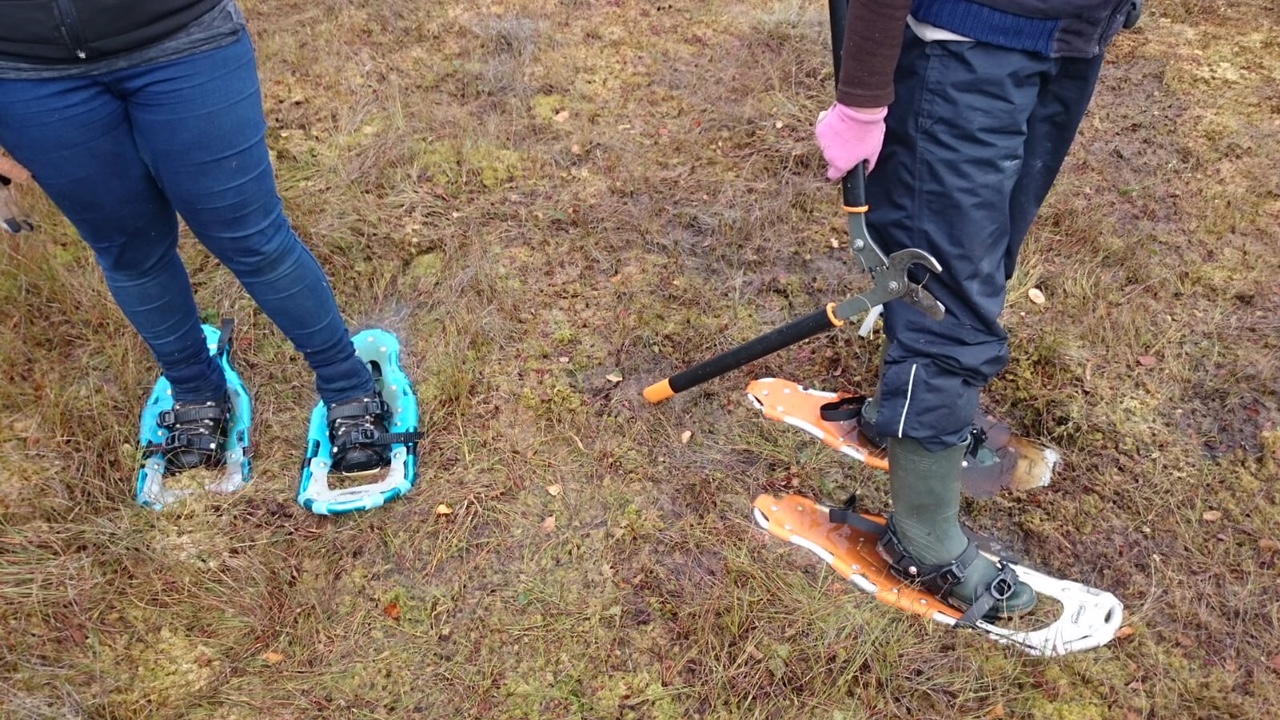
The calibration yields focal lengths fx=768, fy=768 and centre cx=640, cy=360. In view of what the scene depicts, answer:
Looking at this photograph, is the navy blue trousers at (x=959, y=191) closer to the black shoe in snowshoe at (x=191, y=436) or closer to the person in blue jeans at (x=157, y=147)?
the person in blue jeans at (x=157, y=147)

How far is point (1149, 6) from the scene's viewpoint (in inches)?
183

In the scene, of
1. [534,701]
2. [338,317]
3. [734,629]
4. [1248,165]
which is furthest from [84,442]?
[1248,165]

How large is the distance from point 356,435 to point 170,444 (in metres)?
0.59

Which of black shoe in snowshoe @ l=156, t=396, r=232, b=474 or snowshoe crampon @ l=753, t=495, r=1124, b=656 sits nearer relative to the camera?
snowshoe crampon @ l=753, t=495, r=1124, b=656

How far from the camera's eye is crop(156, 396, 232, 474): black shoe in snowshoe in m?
2.45

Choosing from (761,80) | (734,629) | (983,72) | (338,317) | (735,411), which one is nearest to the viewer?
(983,72)

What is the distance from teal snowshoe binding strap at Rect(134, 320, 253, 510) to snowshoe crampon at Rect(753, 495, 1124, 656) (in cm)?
170

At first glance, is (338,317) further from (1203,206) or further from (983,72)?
(1203,206)

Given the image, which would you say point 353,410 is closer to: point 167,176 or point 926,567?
point 167,176

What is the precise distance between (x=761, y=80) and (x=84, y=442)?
11.2 feet

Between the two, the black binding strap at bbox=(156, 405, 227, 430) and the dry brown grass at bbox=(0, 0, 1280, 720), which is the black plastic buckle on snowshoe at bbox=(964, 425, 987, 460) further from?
the black binding strap at bbox=(156, 405, 227, 430)

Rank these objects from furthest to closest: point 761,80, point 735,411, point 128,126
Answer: point 761,80 < point 735,411 < point 128,126

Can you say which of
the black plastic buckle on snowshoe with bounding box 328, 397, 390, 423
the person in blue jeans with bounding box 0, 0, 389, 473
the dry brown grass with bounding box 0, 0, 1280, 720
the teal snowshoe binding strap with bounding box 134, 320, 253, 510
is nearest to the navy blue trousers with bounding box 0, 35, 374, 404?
the person in blue jeans with bounding box 0, 0, 389, 473

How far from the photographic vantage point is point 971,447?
255 centimetres
